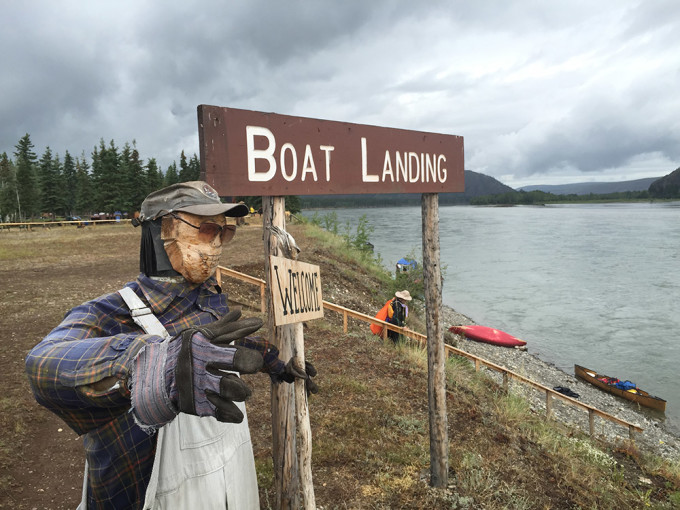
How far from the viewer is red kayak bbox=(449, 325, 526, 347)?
17.6 meters

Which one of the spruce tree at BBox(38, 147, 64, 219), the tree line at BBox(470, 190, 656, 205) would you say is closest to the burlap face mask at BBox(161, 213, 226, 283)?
the spruce tree at BBox(38, 147, 64, 219)

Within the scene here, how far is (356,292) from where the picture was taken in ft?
50.3

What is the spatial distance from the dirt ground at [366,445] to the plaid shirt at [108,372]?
106 inches

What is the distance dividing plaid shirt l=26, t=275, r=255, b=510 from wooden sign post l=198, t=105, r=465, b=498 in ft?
1.78

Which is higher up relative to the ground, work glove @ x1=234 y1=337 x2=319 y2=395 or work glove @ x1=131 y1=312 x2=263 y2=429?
work glove @ x1=131 y1=312 x2=263 y2=429

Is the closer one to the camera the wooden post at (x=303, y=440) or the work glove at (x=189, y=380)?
the work glove at (x=189, y=380)

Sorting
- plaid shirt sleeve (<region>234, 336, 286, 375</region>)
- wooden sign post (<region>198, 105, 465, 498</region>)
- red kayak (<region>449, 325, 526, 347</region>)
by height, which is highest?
wooden sign post (<region>198, 105, 465, 498</region>)

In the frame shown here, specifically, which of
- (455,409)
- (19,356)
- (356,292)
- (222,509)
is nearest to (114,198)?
(356,292)

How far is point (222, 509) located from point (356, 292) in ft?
44.6

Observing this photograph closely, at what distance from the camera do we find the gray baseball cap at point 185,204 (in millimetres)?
1757

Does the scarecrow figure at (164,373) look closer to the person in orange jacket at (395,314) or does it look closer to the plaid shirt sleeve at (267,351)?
the plaid shirt sleeve at (267,351)

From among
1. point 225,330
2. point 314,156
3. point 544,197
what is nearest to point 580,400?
point 314,156

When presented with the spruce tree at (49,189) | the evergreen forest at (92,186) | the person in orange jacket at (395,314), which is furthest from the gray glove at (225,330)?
the spruce tree at (49,189)

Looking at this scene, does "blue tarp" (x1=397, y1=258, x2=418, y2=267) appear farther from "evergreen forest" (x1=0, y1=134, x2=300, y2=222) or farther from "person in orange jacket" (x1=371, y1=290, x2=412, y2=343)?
"evergreen forest" (x1=0, y1=134, x2=300, y2=222)
